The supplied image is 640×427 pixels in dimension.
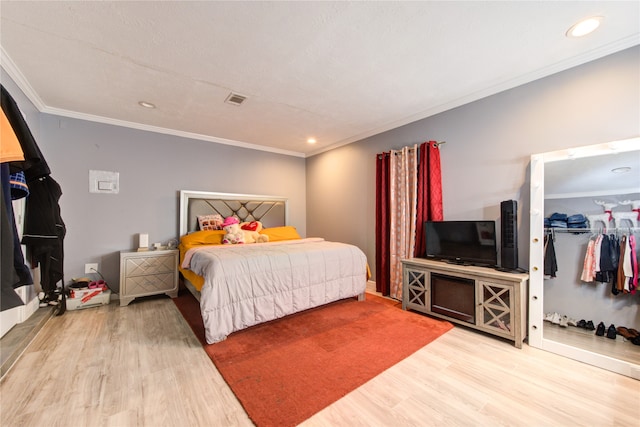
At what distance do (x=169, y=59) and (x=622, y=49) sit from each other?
11.9 ft

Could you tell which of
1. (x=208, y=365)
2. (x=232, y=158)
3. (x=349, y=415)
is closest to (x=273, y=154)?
(x=232, y=158)

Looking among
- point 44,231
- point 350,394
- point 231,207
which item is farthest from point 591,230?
point 44,231

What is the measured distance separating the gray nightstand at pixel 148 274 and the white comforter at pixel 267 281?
2.27 ft

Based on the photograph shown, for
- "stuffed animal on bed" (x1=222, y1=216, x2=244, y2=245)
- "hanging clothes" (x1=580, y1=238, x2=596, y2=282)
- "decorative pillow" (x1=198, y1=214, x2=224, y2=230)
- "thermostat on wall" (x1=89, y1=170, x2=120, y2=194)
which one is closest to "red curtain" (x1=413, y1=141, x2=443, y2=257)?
"hanging clothes" (x1=580, y1=238, x2=596, y2=282)

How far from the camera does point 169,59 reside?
85.1 inches

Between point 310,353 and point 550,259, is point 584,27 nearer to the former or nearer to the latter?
point 550,259

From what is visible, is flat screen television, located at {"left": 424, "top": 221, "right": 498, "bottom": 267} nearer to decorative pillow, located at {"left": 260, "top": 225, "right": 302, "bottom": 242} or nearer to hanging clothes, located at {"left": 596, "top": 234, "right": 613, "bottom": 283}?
hanging clothes, located at {"left": 596, "top": 234, "right": 613, "bottom": 283}

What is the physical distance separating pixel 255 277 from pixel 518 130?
2.97 metres

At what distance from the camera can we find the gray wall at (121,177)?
327cm

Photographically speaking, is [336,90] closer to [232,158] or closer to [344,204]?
[344,204]

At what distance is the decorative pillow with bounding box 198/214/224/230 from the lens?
158 inches

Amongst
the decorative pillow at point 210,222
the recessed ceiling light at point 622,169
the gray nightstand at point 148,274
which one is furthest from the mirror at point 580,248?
the gray nightstand at point 148,274

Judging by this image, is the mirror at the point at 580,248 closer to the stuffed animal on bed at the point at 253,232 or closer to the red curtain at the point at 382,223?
the red curtain at the point at 382,223

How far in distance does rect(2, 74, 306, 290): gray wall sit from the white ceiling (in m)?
0.36
